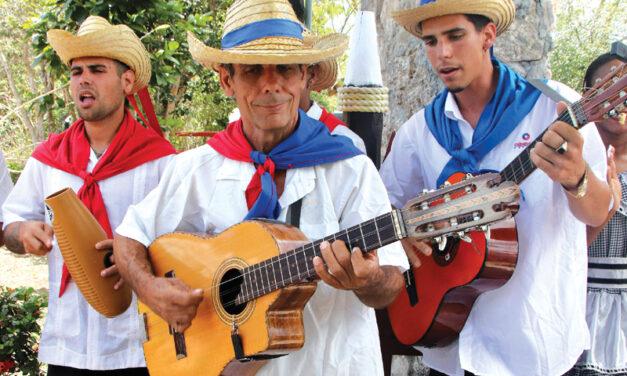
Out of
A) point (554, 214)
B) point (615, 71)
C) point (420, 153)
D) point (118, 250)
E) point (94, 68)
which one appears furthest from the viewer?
point (94, 68)

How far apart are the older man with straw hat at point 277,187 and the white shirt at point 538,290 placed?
49cm

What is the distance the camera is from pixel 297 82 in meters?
2.33

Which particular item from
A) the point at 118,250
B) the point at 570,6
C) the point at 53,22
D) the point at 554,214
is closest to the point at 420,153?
the point at 554,214

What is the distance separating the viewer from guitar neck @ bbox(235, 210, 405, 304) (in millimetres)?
1848

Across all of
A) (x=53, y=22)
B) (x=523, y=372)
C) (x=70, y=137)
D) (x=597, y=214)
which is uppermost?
(x=53, y=22)

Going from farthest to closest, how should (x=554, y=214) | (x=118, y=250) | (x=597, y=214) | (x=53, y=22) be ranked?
(x=53, y=22), (x=118, y=250), (x=554, y=214), (x=597, y=214)

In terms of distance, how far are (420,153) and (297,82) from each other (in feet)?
2.39

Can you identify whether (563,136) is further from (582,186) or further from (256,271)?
(256,271)

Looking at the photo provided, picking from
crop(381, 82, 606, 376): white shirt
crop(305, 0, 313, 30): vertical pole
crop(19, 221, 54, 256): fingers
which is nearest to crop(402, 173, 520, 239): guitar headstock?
crop(381, 82, 606, 376): white shirt

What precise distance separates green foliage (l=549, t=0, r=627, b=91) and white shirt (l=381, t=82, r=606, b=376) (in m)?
11.9

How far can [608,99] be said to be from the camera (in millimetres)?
1925

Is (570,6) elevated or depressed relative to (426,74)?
elevated

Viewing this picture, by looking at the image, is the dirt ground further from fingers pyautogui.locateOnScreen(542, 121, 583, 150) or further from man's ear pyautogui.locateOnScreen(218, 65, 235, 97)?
fingers pyautogui.locateOnScreen(542, 121, 583, 150)

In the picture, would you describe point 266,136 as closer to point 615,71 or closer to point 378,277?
point 378,277
